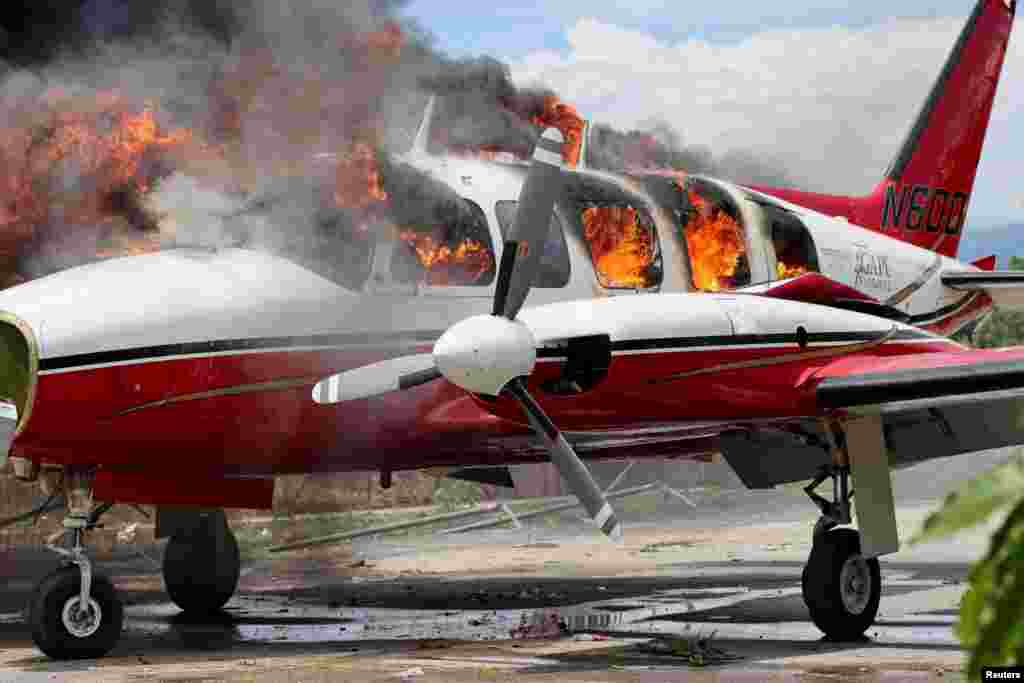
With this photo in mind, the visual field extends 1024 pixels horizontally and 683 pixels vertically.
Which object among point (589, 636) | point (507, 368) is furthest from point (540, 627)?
point (507, 368)

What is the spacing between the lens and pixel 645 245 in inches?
515

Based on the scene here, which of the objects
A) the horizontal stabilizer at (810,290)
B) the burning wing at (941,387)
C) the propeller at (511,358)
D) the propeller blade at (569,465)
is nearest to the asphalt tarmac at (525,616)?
the propeller blade at (569,465)

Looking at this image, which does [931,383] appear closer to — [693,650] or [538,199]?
A: [693,650]

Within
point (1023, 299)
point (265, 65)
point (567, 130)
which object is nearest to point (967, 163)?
point (1023, 299)

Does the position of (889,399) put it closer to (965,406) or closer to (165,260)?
(965,406)

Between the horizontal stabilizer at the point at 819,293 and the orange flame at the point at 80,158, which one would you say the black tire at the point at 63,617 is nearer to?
the orange flame at the point at 80,158

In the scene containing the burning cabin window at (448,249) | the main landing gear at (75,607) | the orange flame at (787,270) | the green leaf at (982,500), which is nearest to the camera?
the green leaf at (982,500)

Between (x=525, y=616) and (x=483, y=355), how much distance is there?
527cm

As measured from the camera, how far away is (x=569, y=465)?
10.9m

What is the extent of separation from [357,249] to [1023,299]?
24.1 ft

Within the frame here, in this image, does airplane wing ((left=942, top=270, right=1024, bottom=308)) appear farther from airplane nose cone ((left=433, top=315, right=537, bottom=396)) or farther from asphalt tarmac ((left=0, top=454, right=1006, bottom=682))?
airplane nose cone ((left=433, top=315, right=537, bottom=396))

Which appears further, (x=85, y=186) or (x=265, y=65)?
(x=265, y=65)

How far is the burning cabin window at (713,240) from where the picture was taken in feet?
43.6

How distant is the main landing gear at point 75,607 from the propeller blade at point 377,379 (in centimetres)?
209
